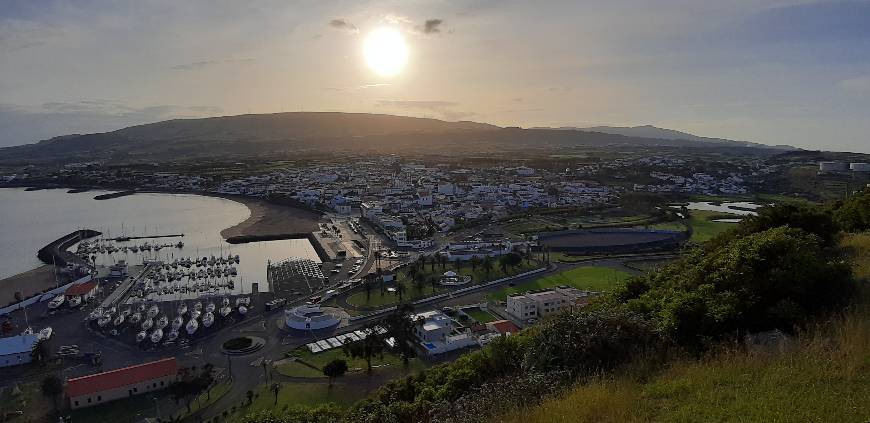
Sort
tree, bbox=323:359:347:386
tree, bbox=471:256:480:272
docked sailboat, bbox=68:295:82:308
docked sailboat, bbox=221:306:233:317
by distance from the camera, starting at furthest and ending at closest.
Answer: tree, bbox=471:256:480:272
docked sailboat, bbox=68:295:82:308
docked sailboat, bbox=221:306:233:317
tree, bbox=323:359:347:386

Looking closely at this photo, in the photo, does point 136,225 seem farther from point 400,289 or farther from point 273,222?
point 400,289

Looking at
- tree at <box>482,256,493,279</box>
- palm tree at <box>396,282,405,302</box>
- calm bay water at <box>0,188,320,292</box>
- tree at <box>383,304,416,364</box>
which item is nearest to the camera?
tree at <box>383,304,416,364</box>

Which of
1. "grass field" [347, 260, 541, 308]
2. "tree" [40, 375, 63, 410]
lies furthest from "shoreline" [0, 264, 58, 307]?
"grass field" [347, 260, 541, 308]

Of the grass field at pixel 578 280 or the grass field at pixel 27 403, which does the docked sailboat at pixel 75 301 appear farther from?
the grass field at pixel 578 280

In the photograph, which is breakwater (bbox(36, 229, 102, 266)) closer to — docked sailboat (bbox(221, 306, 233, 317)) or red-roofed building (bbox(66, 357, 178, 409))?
docked sailboat (bbox(221, 306, 233, 317))

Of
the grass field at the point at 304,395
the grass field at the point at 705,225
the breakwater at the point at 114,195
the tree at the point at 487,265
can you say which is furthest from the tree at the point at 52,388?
the breakwater at the point at 114,195
